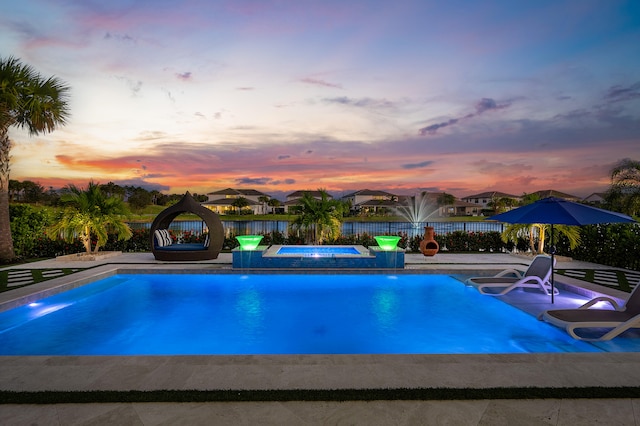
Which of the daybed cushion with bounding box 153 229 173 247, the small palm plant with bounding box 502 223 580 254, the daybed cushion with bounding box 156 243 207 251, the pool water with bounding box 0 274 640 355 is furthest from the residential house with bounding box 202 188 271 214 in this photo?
the pool water with bounding box 0 274 640 355

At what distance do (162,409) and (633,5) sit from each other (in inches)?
774

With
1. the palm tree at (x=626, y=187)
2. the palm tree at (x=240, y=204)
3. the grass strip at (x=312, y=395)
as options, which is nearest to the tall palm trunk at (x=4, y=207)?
the grass strip at (x=312, y=395)

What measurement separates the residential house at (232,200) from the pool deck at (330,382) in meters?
78.8

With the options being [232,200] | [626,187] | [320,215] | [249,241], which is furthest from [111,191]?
[626,187]

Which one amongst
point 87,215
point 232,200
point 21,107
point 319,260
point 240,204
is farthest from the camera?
point 232,200

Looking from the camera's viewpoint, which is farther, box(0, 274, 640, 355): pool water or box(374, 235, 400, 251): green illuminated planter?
box(374, 235, 400, 251): green illuminated planter

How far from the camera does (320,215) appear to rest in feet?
44.5

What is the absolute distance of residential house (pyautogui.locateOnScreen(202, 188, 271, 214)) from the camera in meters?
82.6

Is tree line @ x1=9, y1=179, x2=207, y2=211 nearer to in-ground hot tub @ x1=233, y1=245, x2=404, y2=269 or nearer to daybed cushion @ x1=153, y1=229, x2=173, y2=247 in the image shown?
daybed cushion @ x1=153, y1=229, x2=173, y2=247

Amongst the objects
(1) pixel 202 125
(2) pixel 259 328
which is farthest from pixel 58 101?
(2) pixel 259 328

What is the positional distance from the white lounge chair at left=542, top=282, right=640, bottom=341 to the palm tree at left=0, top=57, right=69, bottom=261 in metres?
15.0

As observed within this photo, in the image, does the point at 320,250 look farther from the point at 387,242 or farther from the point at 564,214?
the point at 564,214

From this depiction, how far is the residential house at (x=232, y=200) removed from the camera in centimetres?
8262

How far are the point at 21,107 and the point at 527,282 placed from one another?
1574cm
